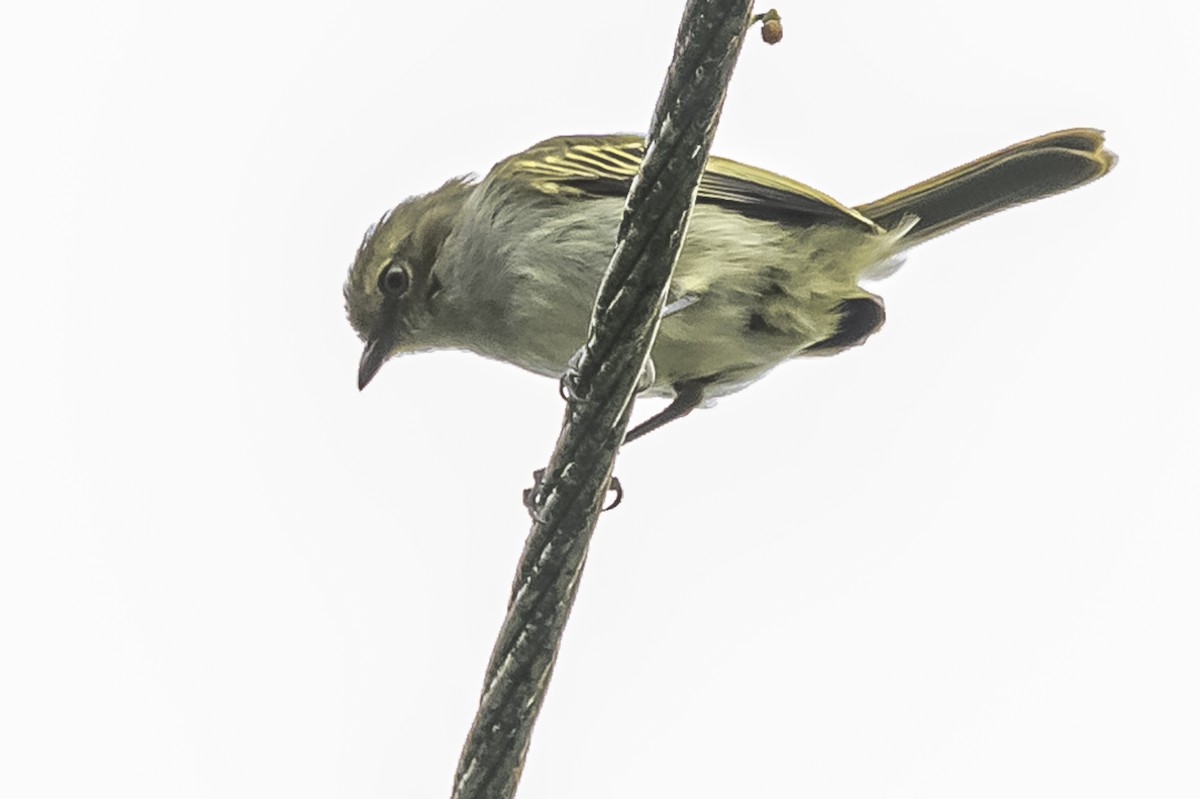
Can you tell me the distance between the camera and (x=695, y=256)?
5691 mm

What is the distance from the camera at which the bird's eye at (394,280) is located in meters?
6.32

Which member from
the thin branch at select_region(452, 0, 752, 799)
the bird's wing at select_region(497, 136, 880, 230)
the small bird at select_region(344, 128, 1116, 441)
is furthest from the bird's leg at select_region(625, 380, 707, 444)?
the thin branch at select_region(452, 0, 752, 799)

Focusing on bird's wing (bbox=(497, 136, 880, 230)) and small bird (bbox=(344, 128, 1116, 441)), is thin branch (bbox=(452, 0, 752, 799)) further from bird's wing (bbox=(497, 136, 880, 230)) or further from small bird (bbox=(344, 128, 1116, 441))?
bird's wing (bbox=(497, 136, 880, 230))

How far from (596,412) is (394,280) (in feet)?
8.86

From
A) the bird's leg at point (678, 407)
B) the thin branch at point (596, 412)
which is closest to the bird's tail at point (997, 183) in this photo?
the bird's leg at point (678, 407)

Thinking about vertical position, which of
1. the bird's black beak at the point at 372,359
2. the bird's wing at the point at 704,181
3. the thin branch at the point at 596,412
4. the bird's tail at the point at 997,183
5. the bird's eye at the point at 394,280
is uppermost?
the bird's tail at the point at 997,183

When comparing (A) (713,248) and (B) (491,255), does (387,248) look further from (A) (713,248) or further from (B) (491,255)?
(A) (713,248)

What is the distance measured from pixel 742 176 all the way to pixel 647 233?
2304 millimetres

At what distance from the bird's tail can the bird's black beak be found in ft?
6.17

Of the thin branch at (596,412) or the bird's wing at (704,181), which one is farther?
the bird's wing at (704,181)

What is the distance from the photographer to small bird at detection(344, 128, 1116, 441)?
18.9 feet

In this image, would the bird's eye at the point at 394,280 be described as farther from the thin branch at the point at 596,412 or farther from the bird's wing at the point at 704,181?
the thin branch at the point at 596,412

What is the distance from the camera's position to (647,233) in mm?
3605

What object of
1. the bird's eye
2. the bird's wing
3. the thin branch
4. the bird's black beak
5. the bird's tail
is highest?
the bird's tail
